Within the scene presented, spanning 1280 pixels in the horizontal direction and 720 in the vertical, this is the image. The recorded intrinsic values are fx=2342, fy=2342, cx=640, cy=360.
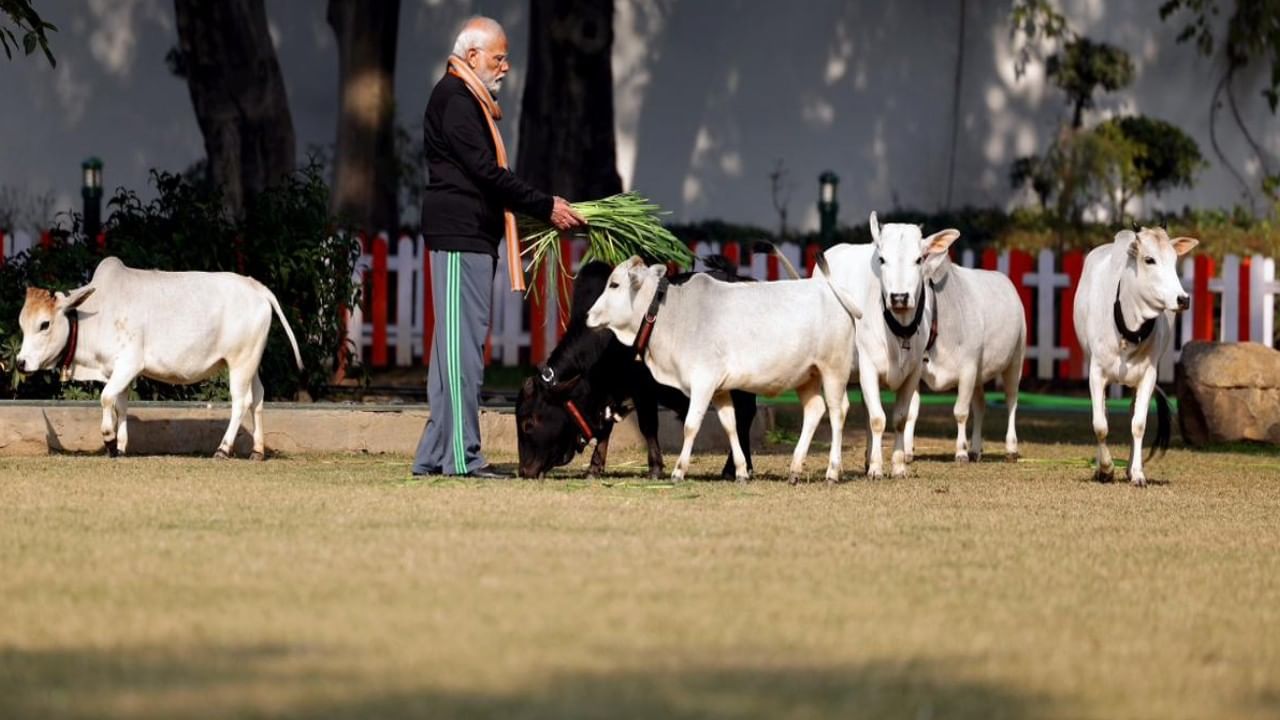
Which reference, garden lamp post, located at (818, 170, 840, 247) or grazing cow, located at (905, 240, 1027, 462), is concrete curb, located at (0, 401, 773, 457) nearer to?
grazing cow, located at (905, 240, 1027, 462)

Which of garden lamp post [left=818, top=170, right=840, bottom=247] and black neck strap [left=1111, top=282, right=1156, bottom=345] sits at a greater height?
garden lamp post [left=818, top=170, right=840, bottom=247]

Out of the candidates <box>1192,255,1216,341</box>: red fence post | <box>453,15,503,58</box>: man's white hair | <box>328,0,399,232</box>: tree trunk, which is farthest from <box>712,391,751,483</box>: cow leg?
<box>328,0,399,232</box>: tree trunk

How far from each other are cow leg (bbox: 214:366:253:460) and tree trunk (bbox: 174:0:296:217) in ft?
25.9

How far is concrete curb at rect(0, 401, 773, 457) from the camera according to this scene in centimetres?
1377

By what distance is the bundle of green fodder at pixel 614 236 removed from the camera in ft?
42.7

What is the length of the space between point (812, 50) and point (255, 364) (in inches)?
588

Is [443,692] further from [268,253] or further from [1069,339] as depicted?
[1069,339]

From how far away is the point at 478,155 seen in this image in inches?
478

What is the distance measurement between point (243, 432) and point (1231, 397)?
704 cm

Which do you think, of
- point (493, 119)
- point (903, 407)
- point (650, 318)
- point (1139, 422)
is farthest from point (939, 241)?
point (493, 119)

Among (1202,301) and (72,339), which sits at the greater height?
(1202,301)

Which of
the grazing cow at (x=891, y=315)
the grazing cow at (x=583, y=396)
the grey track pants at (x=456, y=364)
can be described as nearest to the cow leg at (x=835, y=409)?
the grazing cow at (x=891, y=315)

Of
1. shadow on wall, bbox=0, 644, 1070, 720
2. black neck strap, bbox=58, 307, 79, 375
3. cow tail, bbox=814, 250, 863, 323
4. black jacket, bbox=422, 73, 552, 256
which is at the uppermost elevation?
black jacket, bbox=422, 73, 552, 256

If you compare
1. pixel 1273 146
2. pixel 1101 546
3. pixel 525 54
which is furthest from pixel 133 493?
pixel 1273 146
